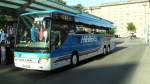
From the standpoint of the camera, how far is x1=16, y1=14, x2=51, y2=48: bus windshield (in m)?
12.3

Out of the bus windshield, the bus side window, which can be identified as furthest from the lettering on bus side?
the bus windshield

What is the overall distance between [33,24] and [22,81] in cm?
278

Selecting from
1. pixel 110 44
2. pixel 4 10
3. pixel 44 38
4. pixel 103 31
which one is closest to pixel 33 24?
pixel 44 38

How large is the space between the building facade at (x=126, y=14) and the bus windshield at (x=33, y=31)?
111m

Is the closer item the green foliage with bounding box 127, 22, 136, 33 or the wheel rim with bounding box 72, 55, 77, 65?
the wheel rim with bounding box 72, 55, 77, 65

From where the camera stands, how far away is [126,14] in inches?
5054

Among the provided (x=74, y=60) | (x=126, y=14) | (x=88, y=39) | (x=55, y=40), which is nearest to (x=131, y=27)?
(x=126, y=14)

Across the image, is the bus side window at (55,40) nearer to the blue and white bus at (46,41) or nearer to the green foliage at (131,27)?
the blue and white bus at (46,41)

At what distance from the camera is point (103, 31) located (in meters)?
22.1

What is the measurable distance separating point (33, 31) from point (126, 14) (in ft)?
389

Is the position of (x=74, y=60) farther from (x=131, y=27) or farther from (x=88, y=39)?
(x=131, y=27)

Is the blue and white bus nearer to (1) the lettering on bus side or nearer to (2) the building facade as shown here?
(1) the lettering on bus side

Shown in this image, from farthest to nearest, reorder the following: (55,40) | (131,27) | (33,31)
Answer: (131,27) < (55,40) < (33,31)

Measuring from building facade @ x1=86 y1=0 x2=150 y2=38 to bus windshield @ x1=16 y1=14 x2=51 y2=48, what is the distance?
110666mm
